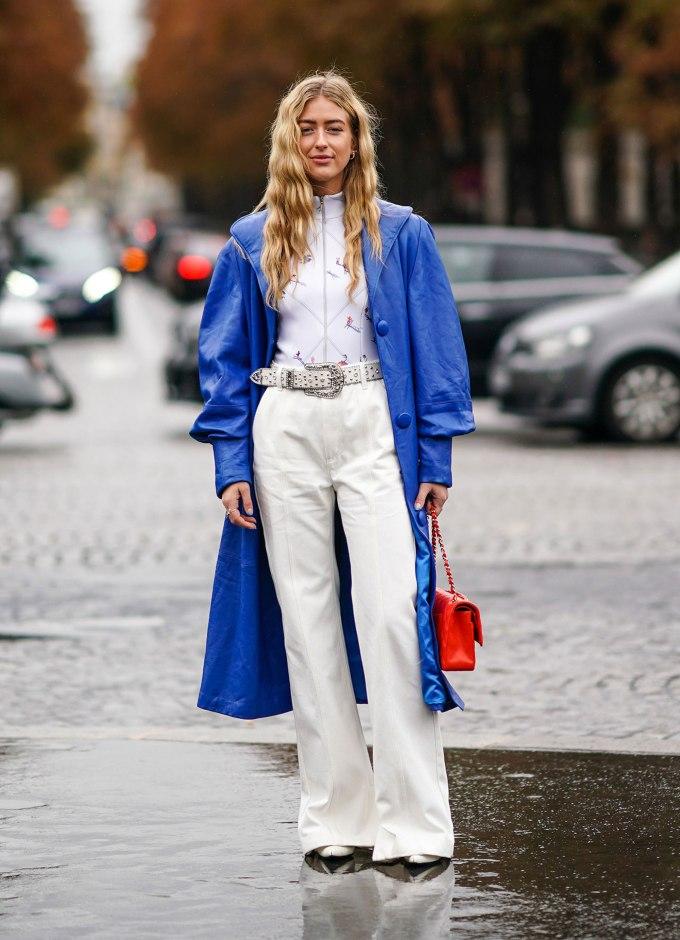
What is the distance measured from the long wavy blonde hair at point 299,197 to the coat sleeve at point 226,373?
111 millimetres

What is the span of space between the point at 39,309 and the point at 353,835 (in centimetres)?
1236

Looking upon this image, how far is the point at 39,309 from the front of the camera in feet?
55.1

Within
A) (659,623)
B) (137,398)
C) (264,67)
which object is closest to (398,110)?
(264,67)

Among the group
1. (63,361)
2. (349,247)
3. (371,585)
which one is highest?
(349,247)

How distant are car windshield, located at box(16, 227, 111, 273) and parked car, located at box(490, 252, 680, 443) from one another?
62.1ft

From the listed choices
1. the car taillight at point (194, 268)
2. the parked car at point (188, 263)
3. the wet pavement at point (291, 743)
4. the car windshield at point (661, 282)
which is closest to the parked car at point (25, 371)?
the wet pavement at point (291, 743)

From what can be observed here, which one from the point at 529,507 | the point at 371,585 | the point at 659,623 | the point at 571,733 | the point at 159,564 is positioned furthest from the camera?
the point at 529,507

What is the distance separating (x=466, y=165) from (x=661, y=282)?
30537mm

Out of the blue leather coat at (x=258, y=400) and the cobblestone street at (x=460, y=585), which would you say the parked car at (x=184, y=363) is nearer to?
the cobblestone street at (x=460, y=585)

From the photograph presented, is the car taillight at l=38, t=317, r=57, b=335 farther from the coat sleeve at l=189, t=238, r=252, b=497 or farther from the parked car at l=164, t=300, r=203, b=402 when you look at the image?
the coat sleeve at l=189, t=238, r=252, b=497

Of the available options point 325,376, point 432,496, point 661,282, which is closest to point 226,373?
point 325,376

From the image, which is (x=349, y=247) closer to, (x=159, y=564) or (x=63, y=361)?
(x=159, y=564)

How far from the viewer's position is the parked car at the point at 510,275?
18609 millimetres

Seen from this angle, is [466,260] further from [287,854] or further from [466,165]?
[466,165]
